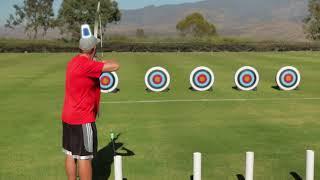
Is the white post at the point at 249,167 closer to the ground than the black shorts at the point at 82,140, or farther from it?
closer to the ground

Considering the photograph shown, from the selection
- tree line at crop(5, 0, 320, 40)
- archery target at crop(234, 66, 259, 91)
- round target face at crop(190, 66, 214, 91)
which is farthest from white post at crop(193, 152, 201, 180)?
tree line at crop(5, 0, 320, 40)

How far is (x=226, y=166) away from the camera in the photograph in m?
8.07

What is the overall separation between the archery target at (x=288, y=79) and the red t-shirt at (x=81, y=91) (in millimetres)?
12214

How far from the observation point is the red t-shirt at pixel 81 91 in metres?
5.93

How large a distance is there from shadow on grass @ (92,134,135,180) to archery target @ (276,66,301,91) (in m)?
9.15

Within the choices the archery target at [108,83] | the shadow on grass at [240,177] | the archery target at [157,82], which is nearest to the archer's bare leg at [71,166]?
the shadow on grass at [240,177]

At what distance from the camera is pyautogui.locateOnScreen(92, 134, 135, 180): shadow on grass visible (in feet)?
25.1

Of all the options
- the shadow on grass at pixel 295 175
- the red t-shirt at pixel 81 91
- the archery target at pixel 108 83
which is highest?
the red t-shirt at pixel 81 91

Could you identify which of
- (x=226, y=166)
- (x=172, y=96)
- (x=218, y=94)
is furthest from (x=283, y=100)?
(x=226, y=166)

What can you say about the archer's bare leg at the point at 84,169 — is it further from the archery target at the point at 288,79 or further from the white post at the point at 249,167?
the archery target at the point at 288,79

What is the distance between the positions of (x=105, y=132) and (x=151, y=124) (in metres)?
1.28

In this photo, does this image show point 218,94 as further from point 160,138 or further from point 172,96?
point 160,138

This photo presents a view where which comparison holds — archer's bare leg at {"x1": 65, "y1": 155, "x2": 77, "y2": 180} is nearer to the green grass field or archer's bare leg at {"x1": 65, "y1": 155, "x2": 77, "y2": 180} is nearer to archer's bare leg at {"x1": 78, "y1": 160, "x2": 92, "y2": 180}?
archer's bare leg at {"x1": 78, "y1": 160, "x2": 92, "y2": 180}

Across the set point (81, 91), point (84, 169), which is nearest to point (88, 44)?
point (81, 91)
